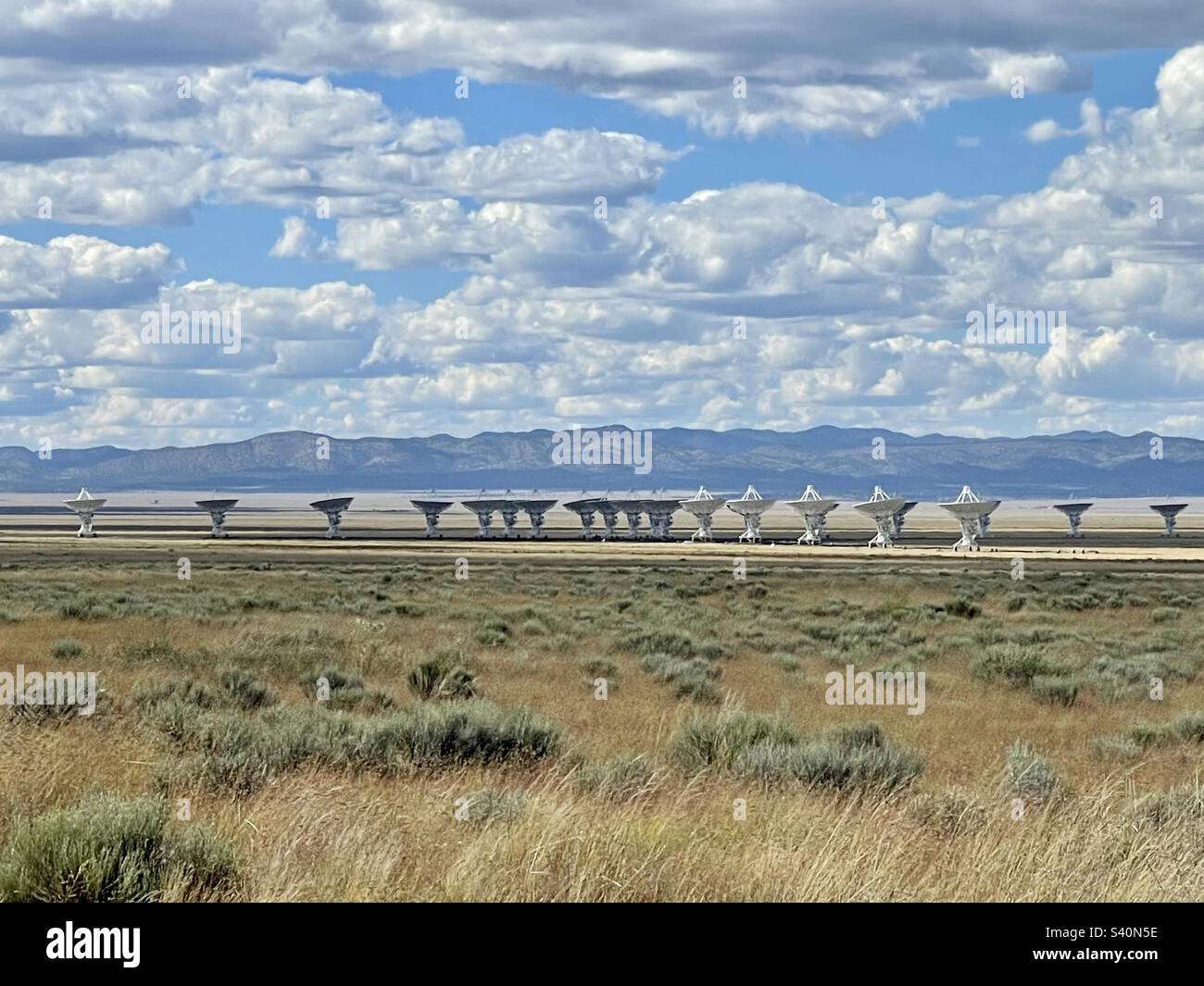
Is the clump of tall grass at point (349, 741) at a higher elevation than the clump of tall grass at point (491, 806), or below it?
below

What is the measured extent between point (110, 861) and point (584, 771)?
483cm

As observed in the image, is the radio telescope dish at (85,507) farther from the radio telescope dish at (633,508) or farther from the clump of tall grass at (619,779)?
the clump of tall grass at (619,779)

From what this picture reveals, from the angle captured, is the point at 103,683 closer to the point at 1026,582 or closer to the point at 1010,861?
the point at 1010,861

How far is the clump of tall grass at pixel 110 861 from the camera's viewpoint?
7328 mm

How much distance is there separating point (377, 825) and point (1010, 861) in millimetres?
3715

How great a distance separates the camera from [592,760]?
12.8 metres

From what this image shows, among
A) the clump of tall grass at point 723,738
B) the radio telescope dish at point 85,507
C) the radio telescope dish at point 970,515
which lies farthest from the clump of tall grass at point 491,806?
the radio telescope dish at point 85,507

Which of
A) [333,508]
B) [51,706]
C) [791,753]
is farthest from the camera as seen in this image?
[333,508]

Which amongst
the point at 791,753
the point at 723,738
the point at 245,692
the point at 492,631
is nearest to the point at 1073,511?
the point at 492,631

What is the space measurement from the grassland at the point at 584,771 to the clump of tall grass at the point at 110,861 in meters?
0.02

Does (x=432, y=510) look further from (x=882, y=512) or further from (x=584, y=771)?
(x=584, y=771)
